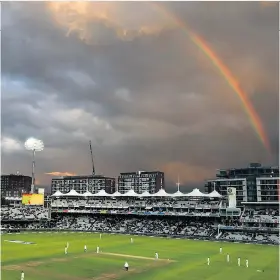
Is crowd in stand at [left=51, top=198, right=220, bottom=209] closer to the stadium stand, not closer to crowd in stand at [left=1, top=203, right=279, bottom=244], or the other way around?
the stadium stand

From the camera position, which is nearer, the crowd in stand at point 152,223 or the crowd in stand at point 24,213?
the crowd in stand at point 152,223

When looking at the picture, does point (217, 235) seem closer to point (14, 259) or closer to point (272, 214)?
point (272, 214)

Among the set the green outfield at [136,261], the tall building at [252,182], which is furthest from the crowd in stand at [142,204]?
the tall building at [252,182]

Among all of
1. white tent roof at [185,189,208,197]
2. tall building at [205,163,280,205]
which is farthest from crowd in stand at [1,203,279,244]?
tall building at [205,163,280,205]

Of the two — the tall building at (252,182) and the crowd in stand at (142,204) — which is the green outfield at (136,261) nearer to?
the crowd in stand at (142,204)

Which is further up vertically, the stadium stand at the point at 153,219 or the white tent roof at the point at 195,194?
the white tent roof at the point at 195,194

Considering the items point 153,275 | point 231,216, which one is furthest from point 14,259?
point 231,216
